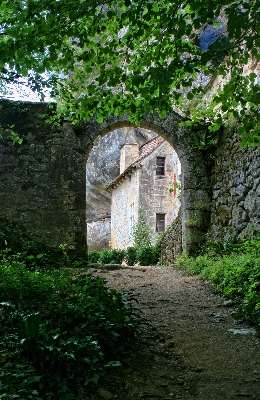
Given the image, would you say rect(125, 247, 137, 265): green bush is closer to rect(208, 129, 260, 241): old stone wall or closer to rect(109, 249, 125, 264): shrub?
rect(109, 249, 125, 264): shrub

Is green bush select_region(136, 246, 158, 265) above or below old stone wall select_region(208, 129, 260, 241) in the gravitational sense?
below

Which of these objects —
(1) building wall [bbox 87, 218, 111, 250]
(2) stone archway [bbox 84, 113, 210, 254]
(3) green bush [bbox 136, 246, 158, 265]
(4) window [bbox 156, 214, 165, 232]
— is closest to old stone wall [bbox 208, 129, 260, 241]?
(2) stone archway [bbox 84, 113, 210, 254]

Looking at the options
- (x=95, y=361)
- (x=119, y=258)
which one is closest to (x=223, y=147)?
(x=95, y=361)

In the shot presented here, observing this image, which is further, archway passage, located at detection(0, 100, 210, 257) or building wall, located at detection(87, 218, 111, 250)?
building wall, located at detection(87, 218, 111, 250)

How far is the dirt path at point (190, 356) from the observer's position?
2.78 metres

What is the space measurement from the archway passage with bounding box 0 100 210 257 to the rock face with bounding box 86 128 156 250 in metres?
18.5

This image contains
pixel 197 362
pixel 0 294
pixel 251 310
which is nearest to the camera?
pixel 197 362

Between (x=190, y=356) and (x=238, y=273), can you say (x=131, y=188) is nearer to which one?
(x=238, y=273)

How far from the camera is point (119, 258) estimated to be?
14766 millimetres

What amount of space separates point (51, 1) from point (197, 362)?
309 cm

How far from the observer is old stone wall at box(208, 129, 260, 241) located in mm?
6862

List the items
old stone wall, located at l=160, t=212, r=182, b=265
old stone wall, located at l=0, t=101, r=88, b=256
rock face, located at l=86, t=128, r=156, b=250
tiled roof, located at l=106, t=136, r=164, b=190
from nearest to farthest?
old stone wall, located at l=0, t=101, r=88, b=256 → old stone wall, located at l=160, t=212, r=182, b=265 → tiled roof, located at l=106, t=136, r=164, b=190 → rock face, located at l=86, t=128, r=156, b=250

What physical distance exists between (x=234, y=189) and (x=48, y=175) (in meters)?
3.74

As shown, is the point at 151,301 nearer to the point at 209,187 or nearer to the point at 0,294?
the point at 0,294
